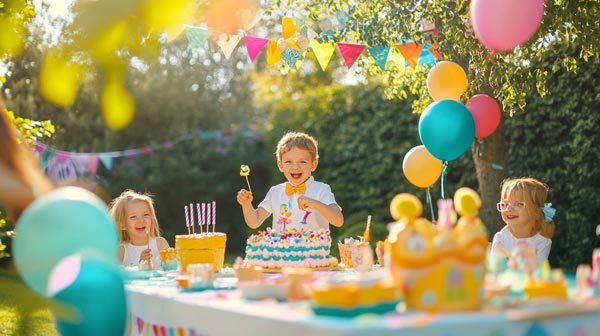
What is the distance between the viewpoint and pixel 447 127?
4.21m

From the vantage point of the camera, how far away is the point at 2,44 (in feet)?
3.66

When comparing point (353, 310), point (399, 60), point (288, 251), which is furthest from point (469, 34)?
point (353, 310)

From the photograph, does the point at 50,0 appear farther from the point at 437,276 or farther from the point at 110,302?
the point at 437,276

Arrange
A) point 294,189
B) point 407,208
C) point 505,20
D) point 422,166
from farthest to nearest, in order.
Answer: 1. point 422,166
2. point 294,189
3. point 505,20
4. point 407,208

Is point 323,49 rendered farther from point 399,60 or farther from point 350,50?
point 399,60

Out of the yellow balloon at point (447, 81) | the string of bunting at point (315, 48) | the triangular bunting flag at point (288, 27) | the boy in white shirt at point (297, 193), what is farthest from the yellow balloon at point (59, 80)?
the triangular bunting flag at point (288, 27)

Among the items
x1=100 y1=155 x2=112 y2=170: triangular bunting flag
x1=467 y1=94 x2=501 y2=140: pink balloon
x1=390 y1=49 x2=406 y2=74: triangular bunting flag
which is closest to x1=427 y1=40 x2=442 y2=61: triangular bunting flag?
x1=390 y1=49 x2=406 y2=74: triangular bunting flag

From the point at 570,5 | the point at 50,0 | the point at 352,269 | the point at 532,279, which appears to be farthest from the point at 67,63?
the point at 570,5

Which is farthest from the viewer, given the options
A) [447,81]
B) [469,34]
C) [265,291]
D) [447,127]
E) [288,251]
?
[469,34]

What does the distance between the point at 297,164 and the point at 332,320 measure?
2670 millimetres

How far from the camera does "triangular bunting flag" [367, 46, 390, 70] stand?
20.5ft

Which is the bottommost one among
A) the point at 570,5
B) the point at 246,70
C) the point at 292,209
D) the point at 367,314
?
the point at 367,314

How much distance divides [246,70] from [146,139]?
3233 mm

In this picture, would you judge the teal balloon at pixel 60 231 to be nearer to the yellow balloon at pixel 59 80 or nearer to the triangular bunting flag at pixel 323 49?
the yellow balloon at pixel 59 80
